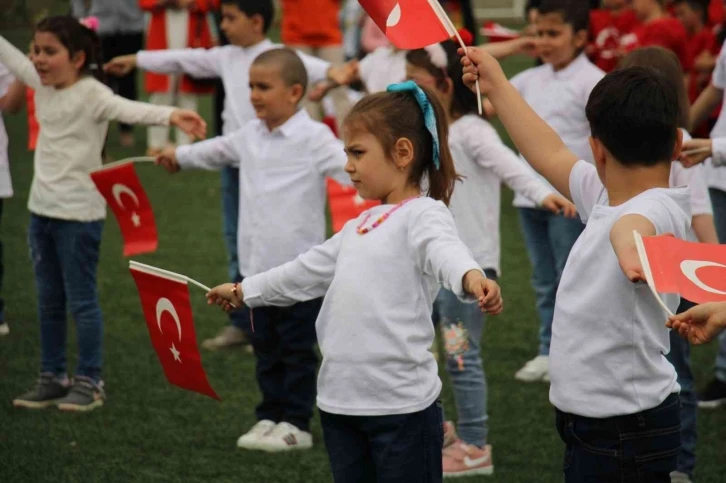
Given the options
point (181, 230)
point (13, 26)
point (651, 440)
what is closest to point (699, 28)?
point (181, 230)

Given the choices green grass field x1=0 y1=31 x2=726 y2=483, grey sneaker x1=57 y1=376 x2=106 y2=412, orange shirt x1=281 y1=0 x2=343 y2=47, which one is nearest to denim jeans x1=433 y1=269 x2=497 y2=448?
green grass field x1=0 y1=31 x2=726 y2=483

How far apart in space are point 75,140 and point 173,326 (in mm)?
1922

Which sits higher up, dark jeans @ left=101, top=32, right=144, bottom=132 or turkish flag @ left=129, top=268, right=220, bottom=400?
dark jeans @ left=101, top=32, right=144, bottom=132

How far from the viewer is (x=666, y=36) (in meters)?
8.06

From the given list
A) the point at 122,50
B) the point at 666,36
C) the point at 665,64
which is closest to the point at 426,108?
the point at 665,64

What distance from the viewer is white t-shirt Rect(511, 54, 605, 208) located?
5441mm

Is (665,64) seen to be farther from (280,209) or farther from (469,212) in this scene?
(280,209)

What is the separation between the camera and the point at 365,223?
323 centimetres

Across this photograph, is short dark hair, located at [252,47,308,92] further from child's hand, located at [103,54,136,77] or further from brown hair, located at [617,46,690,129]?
brown hair, located at [617,46,690,129]

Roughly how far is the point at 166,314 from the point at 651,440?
4.83 ft

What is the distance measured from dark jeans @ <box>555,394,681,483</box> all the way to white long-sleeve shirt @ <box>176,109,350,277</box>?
2.06m

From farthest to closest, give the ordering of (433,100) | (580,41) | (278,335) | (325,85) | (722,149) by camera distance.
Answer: (325,85) → (580,41) → (278,335) → (722,149) → (433,100)

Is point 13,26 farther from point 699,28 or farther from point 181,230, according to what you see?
point 699,28

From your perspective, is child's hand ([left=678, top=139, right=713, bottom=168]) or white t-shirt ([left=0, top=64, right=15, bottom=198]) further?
white t-shirt ([left=0, top=64, right=15, bottom=198])
